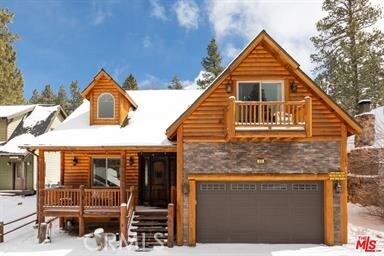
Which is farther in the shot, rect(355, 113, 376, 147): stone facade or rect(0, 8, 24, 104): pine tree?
rect(0, 8, 24, 104): pine tree

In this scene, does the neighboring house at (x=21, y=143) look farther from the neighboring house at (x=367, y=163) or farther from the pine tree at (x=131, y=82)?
the neighboring house at (x=367, y=163)

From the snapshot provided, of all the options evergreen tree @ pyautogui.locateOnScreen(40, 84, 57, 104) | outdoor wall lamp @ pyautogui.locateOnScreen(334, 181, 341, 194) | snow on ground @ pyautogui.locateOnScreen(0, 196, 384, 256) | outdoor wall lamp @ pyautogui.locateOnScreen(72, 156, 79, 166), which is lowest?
snow on ground @ pyautogui.locateOnScreen(0, 196, 384, 256)

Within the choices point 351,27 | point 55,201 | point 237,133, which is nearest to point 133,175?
point 55,201

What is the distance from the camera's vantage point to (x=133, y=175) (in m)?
17.4

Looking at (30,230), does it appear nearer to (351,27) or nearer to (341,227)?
(341,227)

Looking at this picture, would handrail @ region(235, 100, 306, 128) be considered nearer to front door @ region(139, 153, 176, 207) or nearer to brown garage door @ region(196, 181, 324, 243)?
brown garage door @ region(196, 181, 324, 243)

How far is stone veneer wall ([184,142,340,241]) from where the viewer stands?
14.0 m

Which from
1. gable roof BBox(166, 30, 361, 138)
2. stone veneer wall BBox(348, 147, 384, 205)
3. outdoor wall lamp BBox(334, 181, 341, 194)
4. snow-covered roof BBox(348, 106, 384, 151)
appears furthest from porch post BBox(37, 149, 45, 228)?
snow-covered roof BBox(348, 106, 384, 151)

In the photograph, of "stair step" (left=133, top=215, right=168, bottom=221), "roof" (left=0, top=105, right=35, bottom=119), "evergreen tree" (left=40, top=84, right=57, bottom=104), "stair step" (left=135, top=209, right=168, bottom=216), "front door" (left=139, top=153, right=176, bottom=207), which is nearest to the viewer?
"stair step" (left=133, top=215, right=168, bottom=221)

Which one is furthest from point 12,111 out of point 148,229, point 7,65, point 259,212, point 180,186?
point 259,212

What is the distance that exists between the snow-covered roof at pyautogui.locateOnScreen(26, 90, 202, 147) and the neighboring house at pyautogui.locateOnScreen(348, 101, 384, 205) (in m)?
10.9

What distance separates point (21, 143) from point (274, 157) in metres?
23.0

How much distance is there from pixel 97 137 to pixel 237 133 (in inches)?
252

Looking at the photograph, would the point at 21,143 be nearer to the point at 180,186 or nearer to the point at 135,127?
the point at 135,127
